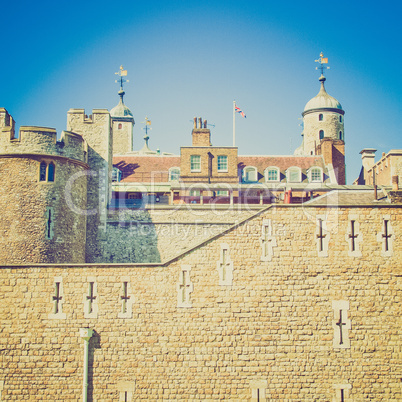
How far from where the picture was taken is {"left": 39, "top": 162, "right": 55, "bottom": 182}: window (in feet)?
79.3

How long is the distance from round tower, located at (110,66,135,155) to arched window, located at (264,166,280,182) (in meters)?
23.2

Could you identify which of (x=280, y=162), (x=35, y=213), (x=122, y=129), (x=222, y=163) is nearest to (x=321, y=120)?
(x=280, y=162)

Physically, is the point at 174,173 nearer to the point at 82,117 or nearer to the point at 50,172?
the point at 82,117

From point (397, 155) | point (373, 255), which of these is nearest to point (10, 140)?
point (373, 255)

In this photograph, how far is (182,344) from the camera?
18.0 m

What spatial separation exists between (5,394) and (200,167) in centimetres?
2189

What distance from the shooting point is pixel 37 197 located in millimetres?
23797

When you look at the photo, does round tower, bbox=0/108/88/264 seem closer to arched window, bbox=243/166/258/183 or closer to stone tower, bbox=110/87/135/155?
arched window, bbox=243/166/258/183

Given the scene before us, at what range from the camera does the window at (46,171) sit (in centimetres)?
2416

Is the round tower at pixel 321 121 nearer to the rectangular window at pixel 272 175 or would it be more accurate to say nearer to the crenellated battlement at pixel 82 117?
the rectangular window at pixel 272 175

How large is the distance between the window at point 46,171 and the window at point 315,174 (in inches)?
840

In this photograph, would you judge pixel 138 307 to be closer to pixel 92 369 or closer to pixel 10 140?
pixel 92 369

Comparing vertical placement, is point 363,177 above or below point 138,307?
above

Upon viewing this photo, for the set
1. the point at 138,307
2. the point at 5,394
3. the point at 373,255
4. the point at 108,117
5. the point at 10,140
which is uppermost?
the point at 108,117
